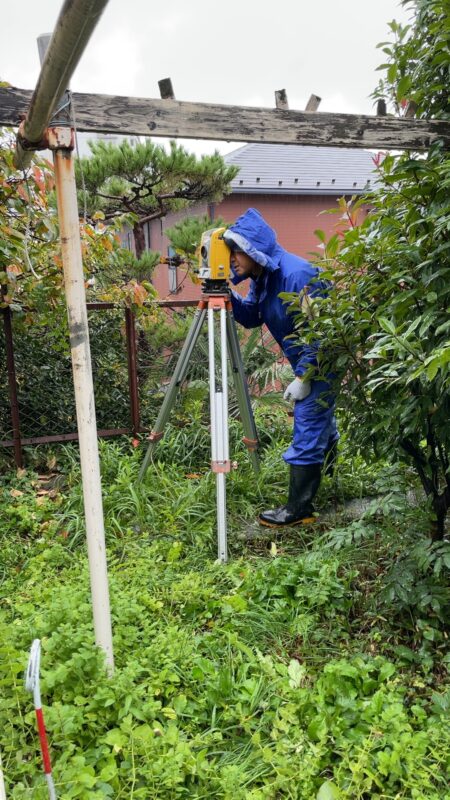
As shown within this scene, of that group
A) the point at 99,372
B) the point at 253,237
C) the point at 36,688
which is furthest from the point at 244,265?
the point at 36,688

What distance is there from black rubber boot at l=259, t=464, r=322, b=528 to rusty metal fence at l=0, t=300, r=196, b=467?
1487 millimetres

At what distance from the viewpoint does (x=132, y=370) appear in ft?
13.5

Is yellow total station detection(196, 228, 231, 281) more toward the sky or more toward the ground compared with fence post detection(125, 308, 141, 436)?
more toward the sky

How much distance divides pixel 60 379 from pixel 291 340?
1.96m

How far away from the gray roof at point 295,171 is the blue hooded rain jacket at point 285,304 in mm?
7739

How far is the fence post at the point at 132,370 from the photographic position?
4059 mm

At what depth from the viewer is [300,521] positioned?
3072mm

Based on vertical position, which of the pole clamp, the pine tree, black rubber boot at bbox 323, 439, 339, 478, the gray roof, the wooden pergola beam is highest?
the gray roof

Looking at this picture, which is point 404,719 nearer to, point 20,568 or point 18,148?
point 20,568

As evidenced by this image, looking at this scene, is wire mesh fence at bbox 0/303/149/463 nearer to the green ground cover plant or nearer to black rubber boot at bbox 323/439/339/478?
the green ground cover plant

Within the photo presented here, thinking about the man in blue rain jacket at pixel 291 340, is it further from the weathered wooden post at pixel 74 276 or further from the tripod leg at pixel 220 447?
the weathered wooden post at pixel 74 276

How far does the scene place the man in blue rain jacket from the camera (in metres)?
2.79

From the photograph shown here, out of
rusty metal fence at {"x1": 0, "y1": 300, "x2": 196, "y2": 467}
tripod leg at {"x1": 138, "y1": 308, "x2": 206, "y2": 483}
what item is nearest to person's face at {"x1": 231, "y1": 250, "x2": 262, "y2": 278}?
tripod leg at {"x1": 138, "y1": 308, "x2": 206, "y2": 483}

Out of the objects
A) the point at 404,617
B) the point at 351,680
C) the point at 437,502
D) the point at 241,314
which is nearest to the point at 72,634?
the point at 351,680
